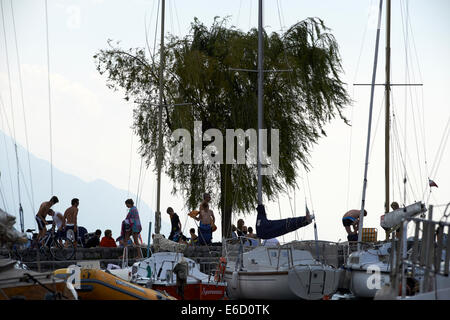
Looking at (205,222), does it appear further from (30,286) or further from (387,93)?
(30,286)

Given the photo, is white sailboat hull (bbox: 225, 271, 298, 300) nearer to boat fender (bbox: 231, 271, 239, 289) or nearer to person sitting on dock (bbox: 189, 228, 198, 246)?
boat fender (bbox: 231, 271, 239, 289)

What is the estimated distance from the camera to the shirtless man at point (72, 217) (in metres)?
24.8

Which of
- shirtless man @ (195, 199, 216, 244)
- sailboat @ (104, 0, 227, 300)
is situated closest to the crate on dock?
shirtless man @ (195, 199, 216, 244)

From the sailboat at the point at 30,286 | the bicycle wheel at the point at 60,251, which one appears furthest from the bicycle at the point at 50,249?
the sailboat at the point at 30,286

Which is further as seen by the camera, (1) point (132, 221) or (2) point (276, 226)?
(1) point (132, 221)

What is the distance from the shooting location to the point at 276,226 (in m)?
23.1

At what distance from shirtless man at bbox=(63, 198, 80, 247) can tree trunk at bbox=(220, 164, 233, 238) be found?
10316mm

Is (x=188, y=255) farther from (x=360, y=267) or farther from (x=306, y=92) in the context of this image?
(x=306, y=92)

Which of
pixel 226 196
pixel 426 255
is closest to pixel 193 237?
pixel 226 196

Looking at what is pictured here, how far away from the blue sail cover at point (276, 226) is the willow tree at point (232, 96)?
11143 millimetres

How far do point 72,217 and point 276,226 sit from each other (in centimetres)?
598

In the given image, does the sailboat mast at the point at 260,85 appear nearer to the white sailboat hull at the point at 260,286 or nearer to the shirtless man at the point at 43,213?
the white sailboat hull at the point at 260,286

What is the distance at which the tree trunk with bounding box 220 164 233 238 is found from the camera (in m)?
35.0
